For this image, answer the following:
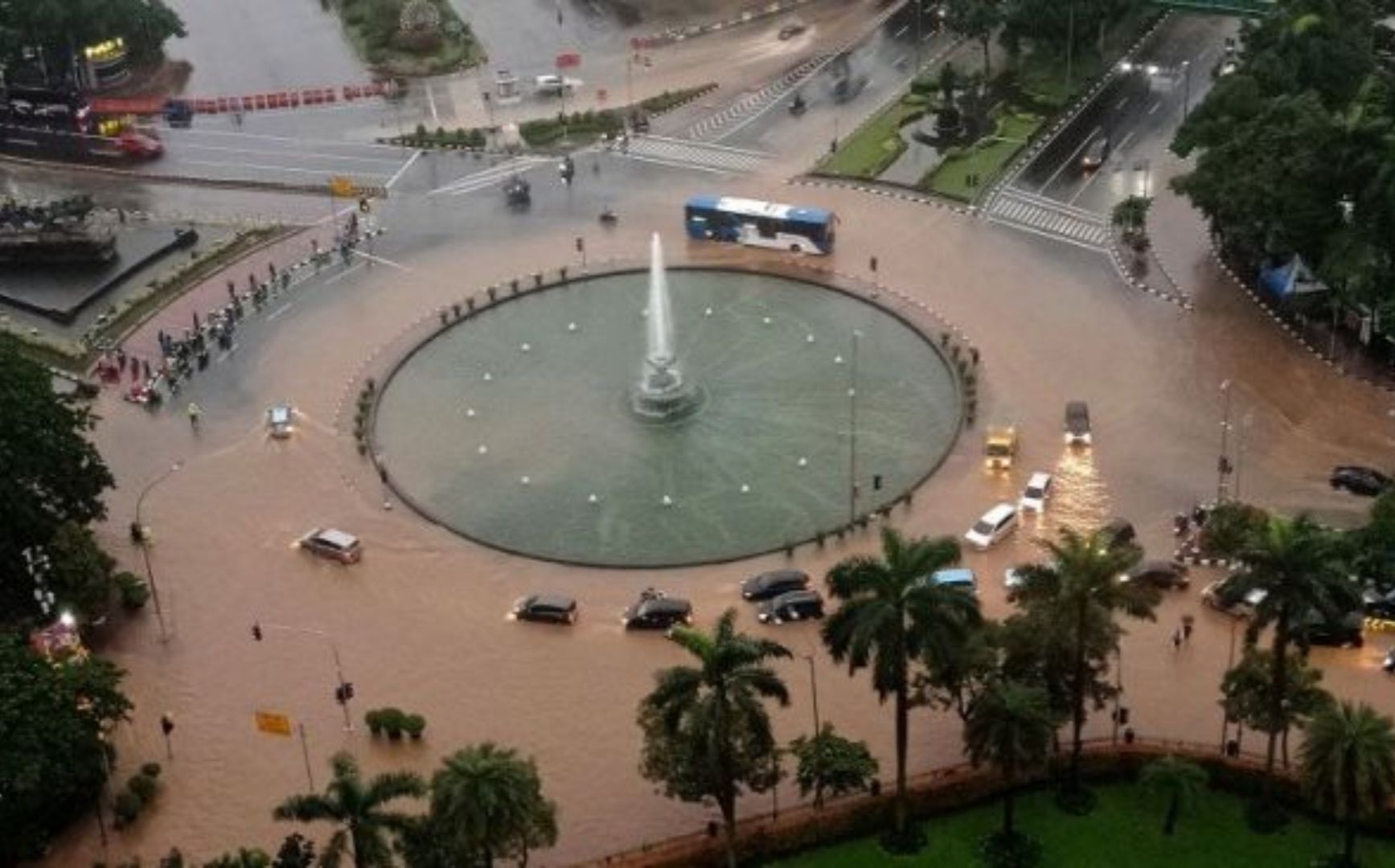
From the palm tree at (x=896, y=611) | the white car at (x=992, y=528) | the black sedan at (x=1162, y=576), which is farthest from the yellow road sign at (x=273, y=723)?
the black sedan at (x=1162, y=576)

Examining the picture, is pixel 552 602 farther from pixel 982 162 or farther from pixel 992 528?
pixel 982 162

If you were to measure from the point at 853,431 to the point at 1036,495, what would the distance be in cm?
1305

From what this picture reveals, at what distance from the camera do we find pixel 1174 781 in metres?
78.2

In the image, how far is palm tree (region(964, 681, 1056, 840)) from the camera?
74.9 m

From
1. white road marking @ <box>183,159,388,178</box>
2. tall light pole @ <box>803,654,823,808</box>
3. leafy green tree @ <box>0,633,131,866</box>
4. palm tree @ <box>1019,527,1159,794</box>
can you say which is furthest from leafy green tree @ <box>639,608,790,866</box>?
white road marking @ <box>183,159,388,178</box>

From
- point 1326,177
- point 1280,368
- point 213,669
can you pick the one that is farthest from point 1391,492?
point 213,669

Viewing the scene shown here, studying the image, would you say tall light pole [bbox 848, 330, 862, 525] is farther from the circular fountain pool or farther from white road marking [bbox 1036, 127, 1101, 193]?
white road marking [bbox 1036, 127, 1101, 193]

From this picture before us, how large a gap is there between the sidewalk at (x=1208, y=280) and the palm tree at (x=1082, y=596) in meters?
44.5

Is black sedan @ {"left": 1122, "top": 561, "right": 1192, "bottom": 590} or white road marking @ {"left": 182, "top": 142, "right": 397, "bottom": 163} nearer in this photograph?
black sedan @ {"left": 1122, "top": 561, "right": 1192, "bottom": 590}

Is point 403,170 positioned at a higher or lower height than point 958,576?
higher

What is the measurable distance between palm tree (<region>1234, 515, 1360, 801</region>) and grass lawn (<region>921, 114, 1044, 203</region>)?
68.3m

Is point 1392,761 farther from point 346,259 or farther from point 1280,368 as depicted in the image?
point 346,259

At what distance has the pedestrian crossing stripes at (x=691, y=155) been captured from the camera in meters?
147

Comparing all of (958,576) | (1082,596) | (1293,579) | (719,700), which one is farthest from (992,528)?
(719,700)
